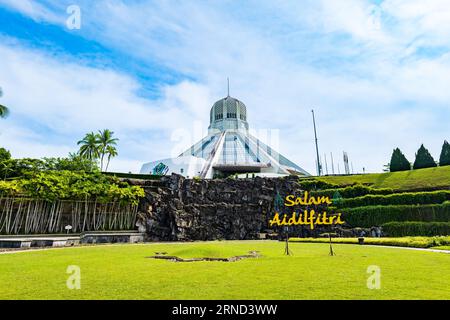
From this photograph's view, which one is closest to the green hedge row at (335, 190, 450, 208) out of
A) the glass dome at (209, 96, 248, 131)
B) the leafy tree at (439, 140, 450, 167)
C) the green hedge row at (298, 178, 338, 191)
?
the green hedge row at (298, 178, 338, 191)

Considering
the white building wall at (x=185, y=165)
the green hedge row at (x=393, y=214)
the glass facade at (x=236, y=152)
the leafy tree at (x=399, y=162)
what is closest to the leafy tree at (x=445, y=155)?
the leafy tree at (x=399, y=162)

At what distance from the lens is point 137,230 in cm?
3709

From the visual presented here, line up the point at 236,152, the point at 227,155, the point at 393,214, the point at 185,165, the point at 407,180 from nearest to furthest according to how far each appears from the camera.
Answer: the point at 393,214, the point at 407,180, the point at 185,165, the point at 227,155, the point at 236,152

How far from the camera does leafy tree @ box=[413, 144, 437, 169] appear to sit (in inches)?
1922

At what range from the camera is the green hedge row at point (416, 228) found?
29.6 meters

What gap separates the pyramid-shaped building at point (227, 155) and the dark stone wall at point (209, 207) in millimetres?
17445

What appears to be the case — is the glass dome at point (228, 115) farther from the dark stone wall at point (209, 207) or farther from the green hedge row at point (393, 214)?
the green hedge row at point (393, 214)

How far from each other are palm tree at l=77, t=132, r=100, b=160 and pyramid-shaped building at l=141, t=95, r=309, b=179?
1509 centimetres

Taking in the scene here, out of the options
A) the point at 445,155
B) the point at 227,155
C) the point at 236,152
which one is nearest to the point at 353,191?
the point at 445,155

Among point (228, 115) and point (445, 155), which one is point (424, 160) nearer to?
point (445, 155)

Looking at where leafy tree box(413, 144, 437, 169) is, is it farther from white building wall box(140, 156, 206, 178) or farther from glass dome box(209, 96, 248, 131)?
glass dome box(209, 96, 248, 131)

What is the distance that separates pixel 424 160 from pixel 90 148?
58404 millimetres

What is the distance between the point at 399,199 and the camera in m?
36.1
